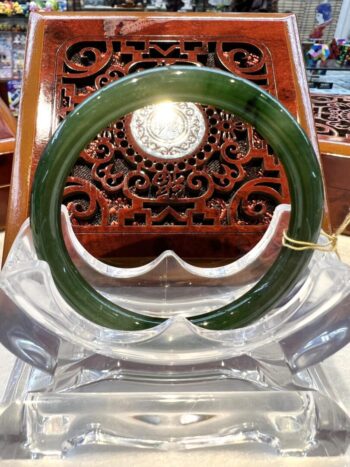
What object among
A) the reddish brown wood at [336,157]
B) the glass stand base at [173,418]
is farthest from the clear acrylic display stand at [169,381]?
the reddish brown wood at [336,157]

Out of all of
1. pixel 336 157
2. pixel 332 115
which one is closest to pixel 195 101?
pixel 336 157

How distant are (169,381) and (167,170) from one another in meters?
0.39

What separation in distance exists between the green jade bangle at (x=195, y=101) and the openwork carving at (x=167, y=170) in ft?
0.84

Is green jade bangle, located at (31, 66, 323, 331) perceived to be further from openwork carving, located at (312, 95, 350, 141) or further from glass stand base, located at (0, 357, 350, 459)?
openwork carving, located at (312, 95, 350, 141)

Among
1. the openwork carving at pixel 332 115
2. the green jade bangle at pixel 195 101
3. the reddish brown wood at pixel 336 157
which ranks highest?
the openwork carving at pixel 332 115

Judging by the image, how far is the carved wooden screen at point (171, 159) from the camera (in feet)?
2.58

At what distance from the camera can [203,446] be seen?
20.6 inches

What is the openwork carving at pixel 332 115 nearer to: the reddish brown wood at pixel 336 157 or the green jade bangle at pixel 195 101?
the reddish brown wood at pixel 336 157

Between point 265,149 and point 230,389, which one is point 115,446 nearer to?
point 230,389

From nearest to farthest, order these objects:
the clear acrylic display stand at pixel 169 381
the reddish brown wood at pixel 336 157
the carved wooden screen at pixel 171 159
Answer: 1. the clear acrylic display stand at pixel 169 381
2. the carved wooden screen at pixel 171 159
3. the reddish brown wood at pixel 336 157

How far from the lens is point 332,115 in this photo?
1.06 m

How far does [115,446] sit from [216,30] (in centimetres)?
70

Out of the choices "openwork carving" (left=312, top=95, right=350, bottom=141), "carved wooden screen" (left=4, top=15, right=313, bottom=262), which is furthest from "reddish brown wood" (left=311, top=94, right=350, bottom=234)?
"carved wooden screen" (left=4, top=15, right=313, bottom=262)

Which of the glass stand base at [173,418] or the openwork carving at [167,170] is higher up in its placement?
the openwork carving at [167,170]
